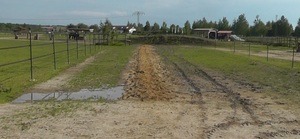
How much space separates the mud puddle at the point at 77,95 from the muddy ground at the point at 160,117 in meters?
0.49

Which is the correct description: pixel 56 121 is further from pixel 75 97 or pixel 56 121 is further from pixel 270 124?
pixel 270 124

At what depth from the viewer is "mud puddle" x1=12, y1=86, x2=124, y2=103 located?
11797 millimetres

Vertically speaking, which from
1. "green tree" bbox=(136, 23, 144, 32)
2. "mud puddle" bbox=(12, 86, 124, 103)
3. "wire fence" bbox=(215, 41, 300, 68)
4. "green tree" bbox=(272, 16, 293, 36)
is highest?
"green tree" bbox=(136, 23, 144, 32)

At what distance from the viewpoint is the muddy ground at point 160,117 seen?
7.55 m

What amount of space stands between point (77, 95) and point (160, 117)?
13.7ft

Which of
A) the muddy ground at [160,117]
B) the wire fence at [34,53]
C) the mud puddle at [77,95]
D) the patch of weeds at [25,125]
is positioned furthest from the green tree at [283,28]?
the patch of weeds at [25,125]

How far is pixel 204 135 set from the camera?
7375 mm

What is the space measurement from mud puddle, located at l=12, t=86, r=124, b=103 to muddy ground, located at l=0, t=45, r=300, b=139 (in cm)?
49

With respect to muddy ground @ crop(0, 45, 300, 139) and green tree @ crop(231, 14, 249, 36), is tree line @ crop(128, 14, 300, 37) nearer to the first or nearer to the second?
green tree @ crop(231, 14, 249, 36)

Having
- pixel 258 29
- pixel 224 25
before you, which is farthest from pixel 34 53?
pixel 224 25

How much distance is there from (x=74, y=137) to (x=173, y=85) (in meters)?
8.05

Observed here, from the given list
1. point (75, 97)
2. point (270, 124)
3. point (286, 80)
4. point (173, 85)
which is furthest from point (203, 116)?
point (286, 80)

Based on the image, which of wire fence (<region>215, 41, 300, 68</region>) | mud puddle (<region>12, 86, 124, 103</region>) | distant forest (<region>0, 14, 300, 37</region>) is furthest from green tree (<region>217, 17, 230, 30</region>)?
mud puddle (<region>12, 86, 124, 103</region>)

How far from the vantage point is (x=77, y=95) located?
1243cm
